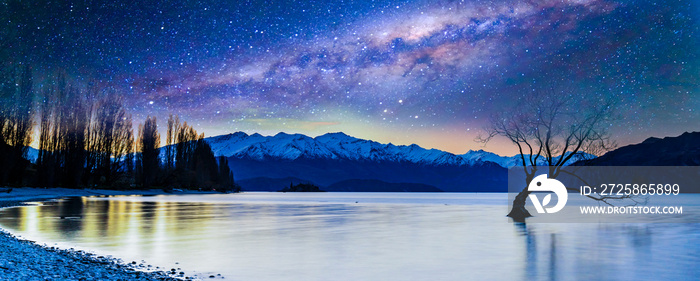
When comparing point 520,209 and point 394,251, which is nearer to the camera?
point 394,251

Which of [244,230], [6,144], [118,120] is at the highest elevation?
[118,120]

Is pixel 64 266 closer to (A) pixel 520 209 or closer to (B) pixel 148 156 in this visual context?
(A) pixel 520 209

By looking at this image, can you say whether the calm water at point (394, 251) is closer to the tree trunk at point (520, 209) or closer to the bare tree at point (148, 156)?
the tree trunk at point (520, 209)

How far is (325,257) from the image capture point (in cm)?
1689

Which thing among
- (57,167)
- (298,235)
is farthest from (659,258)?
(57,167)

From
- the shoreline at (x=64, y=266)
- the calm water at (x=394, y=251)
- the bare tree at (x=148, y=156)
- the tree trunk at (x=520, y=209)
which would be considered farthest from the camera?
the bare tree at (x=148, y=156)

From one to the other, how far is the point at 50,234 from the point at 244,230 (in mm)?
9068

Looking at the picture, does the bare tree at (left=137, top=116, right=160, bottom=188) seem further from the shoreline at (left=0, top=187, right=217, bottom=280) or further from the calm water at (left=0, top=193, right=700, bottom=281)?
the shoreline at (left=0, top=187, right=217, bottom=280)

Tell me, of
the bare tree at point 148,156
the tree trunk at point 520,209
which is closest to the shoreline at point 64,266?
the tree trunk at point 520,209

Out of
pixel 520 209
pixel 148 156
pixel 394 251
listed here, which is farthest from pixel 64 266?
pixel 148 156

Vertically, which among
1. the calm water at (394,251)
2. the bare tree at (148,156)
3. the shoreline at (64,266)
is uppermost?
the bare tree at (148,156)

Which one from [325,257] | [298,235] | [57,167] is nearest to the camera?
[325,257]

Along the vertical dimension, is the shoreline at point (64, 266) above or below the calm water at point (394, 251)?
above

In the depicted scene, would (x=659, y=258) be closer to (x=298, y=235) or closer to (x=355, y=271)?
(x=355, y=271)
